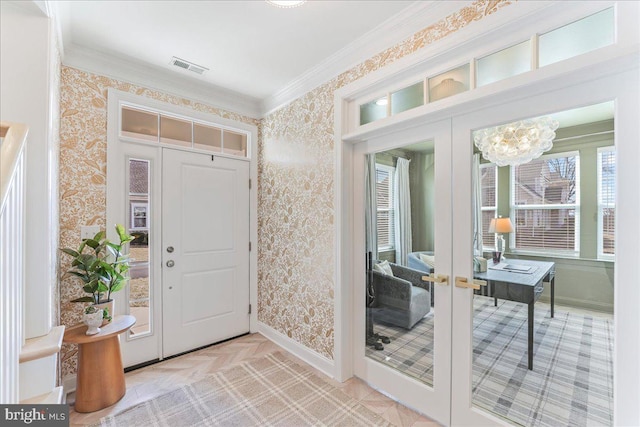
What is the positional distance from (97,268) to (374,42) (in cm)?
264

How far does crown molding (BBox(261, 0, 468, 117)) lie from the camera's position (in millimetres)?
1724

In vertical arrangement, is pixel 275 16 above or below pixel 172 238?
above

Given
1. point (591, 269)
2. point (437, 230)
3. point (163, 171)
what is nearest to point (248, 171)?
point (163, 171)

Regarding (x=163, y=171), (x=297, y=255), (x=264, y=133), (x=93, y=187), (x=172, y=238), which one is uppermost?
(x=264, y=133)

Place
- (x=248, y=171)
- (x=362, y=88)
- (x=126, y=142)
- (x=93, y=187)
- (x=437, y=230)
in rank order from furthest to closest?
(x=248, y=171) → (x=126, y=142) → (x=93, y=187) → (x=362, y=88) → (x=437, y=230)

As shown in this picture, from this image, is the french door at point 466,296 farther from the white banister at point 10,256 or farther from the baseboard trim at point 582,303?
the white banister at point 10,256

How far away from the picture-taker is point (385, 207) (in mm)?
2213

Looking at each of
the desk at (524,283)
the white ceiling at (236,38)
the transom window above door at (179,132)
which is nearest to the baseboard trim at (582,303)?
the desk at (524,283)

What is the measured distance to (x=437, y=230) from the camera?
186 cm

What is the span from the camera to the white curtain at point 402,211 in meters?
2.07

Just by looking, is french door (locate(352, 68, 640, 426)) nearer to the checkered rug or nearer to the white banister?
the checkered rug

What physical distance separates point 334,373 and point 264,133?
8.53ft

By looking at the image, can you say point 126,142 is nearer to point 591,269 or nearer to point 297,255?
point 297,255

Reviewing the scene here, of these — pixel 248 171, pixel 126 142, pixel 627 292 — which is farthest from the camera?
pixel 248 171
